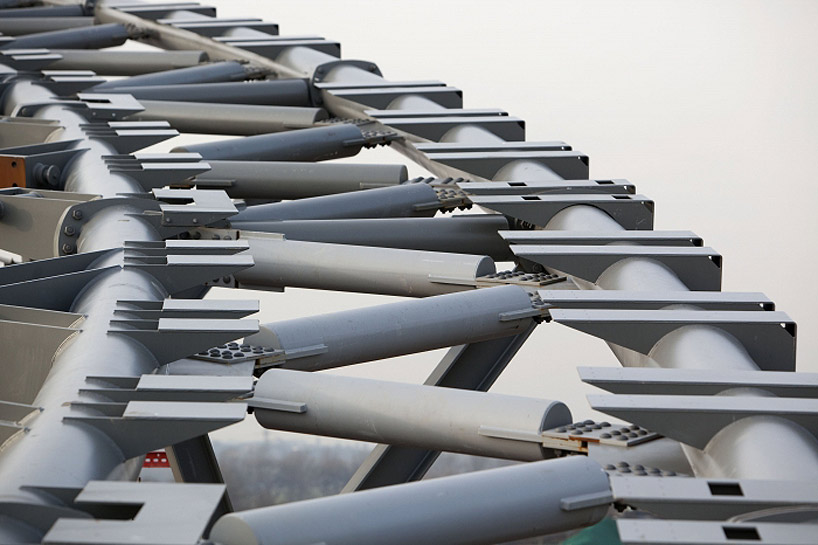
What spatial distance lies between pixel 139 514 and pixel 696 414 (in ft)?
A: 5.38

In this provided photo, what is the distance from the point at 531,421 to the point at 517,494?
0.64 m

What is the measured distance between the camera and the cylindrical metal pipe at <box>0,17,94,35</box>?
13.3 meters

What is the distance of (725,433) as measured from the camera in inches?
151

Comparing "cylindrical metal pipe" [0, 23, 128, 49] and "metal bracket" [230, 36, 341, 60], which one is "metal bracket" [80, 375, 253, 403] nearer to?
"metal bracket" [230, 36, 341, 60]

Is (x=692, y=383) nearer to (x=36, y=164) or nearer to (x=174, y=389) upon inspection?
(x=174, y=389)

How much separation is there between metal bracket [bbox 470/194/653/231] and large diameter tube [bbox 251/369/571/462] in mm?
2159

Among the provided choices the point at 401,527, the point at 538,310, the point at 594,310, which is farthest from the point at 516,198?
the point at 401,527

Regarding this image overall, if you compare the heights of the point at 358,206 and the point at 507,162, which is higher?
the point at 507,162

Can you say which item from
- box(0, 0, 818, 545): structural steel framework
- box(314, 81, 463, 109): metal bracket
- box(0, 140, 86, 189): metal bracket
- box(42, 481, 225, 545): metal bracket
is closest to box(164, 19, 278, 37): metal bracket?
box(314, 81, 463, 109): metal bracket

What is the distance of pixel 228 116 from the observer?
9727mm

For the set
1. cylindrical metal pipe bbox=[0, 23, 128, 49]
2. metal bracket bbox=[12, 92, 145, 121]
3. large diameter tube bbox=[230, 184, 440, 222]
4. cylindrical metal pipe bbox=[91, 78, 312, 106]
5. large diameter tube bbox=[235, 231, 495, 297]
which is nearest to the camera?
large diameter tube bbox=[235, 231, 495, 297]

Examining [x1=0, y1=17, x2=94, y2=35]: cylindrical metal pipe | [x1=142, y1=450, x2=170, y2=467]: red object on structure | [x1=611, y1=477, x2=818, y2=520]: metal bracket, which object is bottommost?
[x1=142, y1=450, x2=170, y2=467]: red object on structure

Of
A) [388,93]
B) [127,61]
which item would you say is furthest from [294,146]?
[127,61]

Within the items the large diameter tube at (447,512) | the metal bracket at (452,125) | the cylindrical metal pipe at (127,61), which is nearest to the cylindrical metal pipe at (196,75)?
the cylindrical metal pipe at (127,61)
